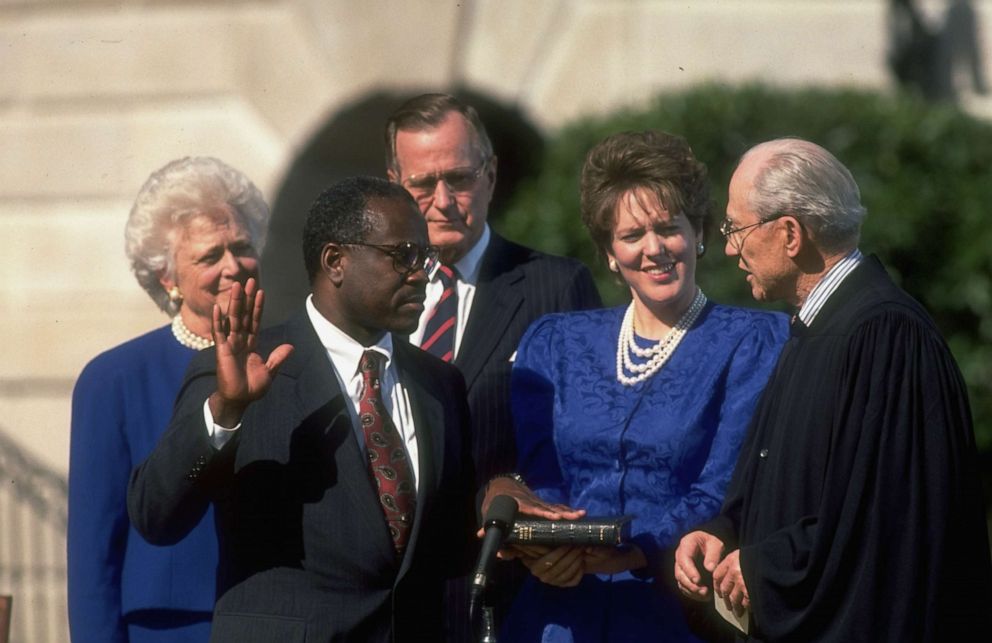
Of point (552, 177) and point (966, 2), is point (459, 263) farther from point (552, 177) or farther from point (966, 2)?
point (966, 2)

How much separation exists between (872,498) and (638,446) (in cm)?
71

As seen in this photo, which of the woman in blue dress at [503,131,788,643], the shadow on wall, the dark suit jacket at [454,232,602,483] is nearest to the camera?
the woman in blue dress at [503,131,788,643]

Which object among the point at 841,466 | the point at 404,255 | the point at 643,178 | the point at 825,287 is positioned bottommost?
the point at 841,466

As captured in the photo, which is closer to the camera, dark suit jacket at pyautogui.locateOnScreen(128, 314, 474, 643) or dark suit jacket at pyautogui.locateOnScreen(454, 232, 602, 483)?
dark suit jacket at pyautogui.locateOnScreen(128, 314, 474, 643)

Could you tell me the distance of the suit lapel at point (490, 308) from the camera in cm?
511

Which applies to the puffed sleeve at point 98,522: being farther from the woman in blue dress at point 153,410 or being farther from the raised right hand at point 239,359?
the raised right hand at point 239,359

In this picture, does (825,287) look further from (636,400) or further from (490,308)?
(490,308)

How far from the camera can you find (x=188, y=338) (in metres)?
5.15

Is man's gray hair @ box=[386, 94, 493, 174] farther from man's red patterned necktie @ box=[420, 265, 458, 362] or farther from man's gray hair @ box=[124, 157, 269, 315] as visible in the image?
man's gray hair @ box=[124, 157, 269, 315]

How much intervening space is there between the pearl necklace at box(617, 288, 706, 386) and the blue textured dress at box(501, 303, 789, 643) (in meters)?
0.02

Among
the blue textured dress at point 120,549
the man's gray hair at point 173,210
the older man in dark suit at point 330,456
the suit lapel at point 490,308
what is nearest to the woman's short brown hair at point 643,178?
the suit lapel at point 490,308

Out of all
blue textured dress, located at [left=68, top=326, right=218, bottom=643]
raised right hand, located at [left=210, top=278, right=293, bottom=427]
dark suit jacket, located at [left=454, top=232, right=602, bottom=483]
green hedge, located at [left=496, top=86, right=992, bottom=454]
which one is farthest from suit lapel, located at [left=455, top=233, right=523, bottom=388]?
green hedge, located at [left=496, top=86, right=992, bottom=454]

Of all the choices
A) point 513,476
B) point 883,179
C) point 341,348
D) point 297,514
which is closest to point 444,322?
point 513,476

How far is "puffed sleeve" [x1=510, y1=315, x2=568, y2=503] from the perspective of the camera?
4.80 metres
